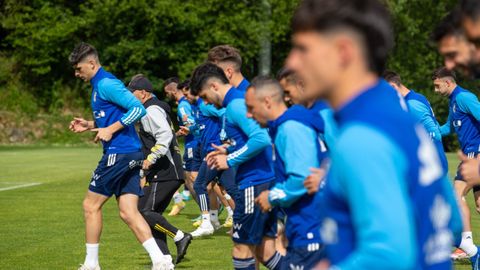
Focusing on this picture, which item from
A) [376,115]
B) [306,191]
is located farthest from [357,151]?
[306,191]

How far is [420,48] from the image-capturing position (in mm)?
54188

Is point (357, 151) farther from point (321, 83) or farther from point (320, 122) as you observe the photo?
point (320, 122)

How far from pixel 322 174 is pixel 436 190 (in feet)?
8.31

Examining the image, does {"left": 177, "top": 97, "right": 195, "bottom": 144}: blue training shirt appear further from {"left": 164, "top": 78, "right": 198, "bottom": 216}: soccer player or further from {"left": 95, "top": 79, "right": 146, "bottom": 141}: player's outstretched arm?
{"left": 95, "top": 79, "right": 146, "bottom": 141}: player's outstretched arm

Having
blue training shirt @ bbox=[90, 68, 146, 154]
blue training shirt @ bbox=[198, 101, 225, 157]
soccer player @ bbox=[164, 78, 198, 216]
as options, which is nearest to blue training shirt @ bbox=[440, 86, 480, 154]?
blue training shirt @ bbox=[198, 101, 225, 157]

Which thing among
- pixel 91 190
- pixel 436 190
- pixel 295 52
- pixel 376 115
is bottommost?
pixel 91 190

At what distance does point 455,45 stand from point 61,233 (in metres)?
10.2

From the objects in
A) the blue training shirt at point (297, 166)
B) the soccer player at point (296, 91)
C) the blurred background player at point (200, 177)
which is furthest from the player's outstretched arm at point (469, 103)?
the blue training shirt at point (297, 166)

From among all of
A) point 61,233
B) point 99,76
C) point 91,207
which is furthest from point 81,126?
point 61,233

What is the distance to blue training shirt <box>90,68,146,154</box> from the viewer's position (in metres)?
9.80

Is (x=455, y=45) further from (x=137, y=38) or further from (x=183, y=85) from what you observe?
(x=137, y=38)

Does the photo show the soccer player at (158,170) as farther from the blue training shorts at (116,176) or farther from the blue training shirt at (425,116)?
the blue training shirt at (425,116)

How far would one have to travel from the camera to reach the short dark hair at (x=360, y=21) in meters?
2.96

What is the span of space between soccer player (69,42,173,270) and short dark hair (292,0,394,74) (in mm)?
6826
